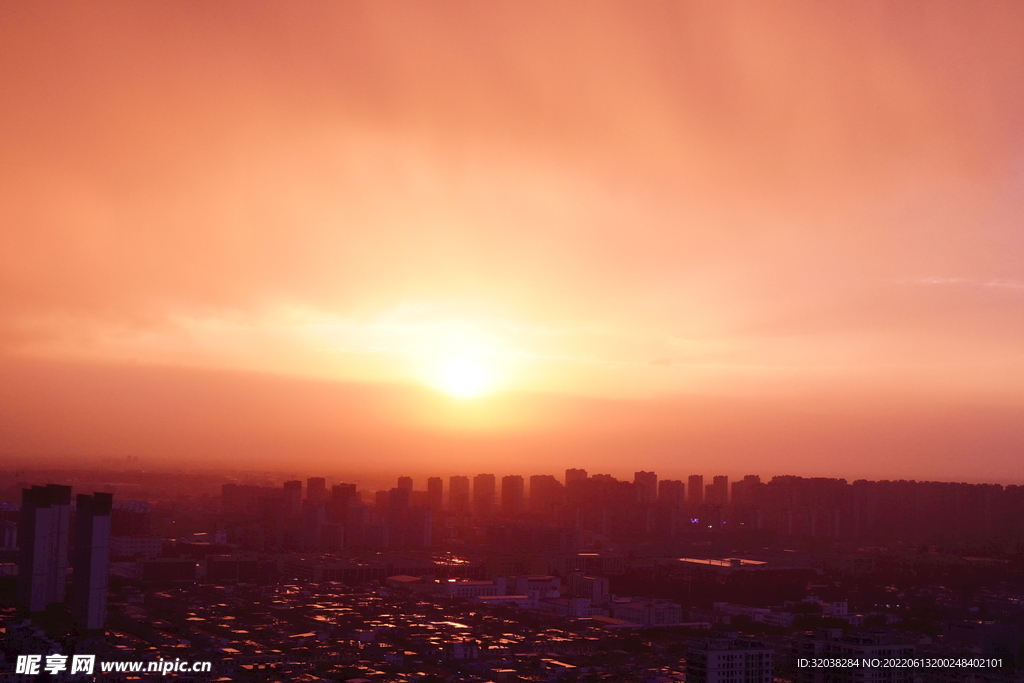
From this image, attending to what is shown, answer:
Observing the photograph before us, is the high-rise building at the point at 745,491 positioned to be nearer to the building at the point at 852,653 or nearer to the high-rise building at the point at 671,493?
the high-rise building at the point at 671,493

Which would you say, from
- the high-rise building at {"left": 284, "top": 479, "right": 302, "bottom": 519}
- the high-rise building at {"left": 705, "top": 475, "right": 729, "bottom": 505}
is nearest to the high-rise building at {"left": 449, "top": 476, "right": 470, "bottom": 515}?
the high-rise building at {"left": 284, "top": 479, "right": 302, "bottom": 519}

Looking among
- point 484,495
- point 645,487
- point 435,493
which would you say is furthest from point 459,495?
point 645,487

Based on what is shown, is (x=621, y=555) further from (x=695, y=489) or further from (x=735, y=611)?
(x=695, y=489)

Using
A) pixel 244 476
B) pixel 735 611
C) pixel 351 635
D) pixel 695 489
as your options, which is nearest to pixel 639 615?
pixel 735 611

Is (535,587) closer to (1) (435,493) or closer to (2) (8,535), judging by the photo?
(2) (8,535)

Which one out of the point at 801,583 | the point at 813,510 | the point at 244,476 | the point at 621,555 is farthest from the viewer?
the point at 244,476

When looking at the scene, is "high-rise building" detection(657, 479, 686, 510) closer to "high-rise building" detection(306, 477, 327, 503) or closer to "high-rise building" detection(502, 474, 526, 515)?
"high-rise building" detection(502, 474, 526, 515)
